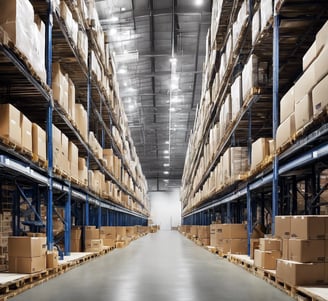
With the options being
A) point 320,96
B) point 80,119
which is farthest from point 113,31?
point 320,96

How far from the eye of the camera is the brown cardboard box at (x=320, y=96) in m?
4.72

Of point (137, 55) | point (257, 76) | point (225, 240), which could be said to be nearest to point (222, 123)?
point (225, 240)

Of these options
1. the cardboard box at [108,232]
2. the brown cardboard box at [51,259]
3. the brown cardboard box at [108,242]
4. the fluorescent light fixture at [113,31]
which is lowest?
the brown cardboard box at [108,242]

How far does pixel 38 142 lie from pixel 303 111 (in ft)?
11.9

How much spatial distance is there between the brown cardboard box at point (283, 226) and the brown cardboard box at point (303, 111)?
3.77 feet

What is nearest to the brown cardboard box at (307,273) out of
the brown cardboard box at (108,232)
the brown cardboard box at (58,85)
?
the brown cardboard box at (58,85)

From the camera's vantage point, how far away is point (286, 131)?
238 inches

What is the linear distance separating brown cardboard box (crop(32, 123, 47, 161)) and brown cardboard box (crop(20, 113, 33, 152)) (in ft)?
0.56

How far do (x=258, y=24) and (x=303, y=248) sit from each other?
3.89 meters

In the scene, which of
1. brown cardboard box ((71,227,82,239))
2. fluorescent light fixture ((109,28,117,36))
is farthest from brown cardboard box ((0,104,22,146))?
fluorescent light fixture ((109,28,117,36))

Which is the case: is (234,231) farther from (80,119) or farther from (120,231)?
(120,231)

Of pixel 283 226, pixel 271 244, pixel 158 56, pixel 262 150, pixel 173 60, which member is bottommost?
pixel 271 244

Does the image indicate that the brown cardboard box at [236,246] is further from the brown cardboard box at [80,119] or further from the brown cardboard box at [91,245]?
the brown cardboard box at [80,119]

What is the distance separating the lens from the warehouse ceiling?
16438mm
